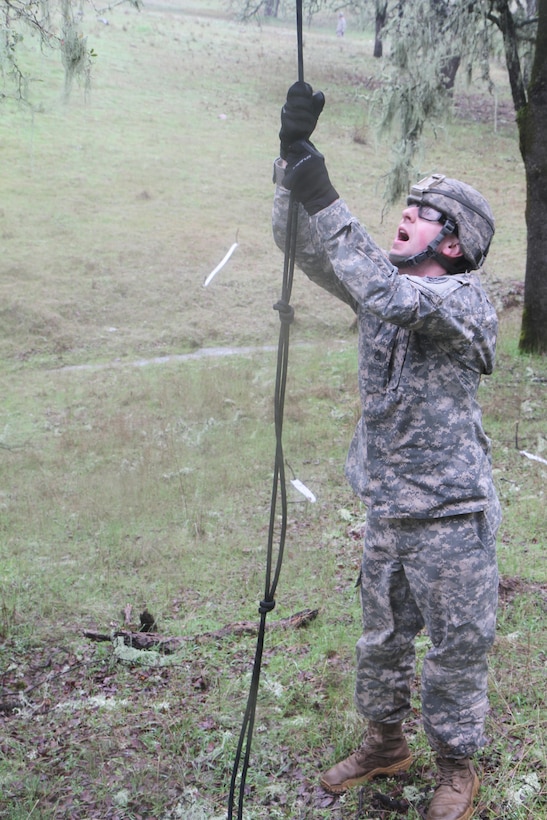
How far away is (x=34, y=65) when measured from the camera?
82.0 ft

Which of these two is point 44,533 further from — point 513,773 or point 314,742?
point 513,773

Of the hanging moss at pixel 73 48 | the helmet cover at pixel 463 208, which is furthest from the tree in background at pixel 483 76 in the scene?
the helmet cover at pixel 463 208

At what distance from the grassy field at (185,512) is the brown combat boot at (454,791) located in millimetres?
142

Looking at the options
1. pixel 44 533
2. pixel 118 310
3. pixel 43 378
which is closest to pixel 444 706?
pixel 44 533

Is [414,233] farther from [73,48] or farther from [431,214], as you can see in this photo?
[73,48]

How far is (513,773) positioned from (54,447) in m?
6.54

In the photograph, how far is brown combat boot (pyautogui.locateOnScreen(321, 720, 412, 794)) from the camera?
2.92 metres

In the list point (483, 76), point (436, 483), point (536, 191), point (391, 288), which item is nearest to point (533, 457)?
point (536, 191)

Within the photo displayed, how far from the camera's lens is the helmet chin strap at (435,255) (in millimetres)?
2492

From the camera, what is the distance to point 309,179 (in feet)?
7.25

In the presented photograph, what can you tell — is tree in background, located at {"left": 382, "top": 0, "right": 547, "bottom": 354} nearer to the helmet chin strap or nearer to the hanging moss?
the hanging moss

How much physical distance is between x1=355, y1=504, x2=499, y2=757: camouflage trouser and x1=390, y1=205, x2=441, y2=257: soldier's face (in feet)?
2.83

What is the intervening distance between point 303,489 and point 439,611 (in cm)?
422

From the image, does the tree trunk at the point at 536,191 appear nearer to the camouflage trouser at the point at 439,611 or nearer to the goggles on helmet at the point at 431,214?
the goggles on helmet at the point at 431,214
